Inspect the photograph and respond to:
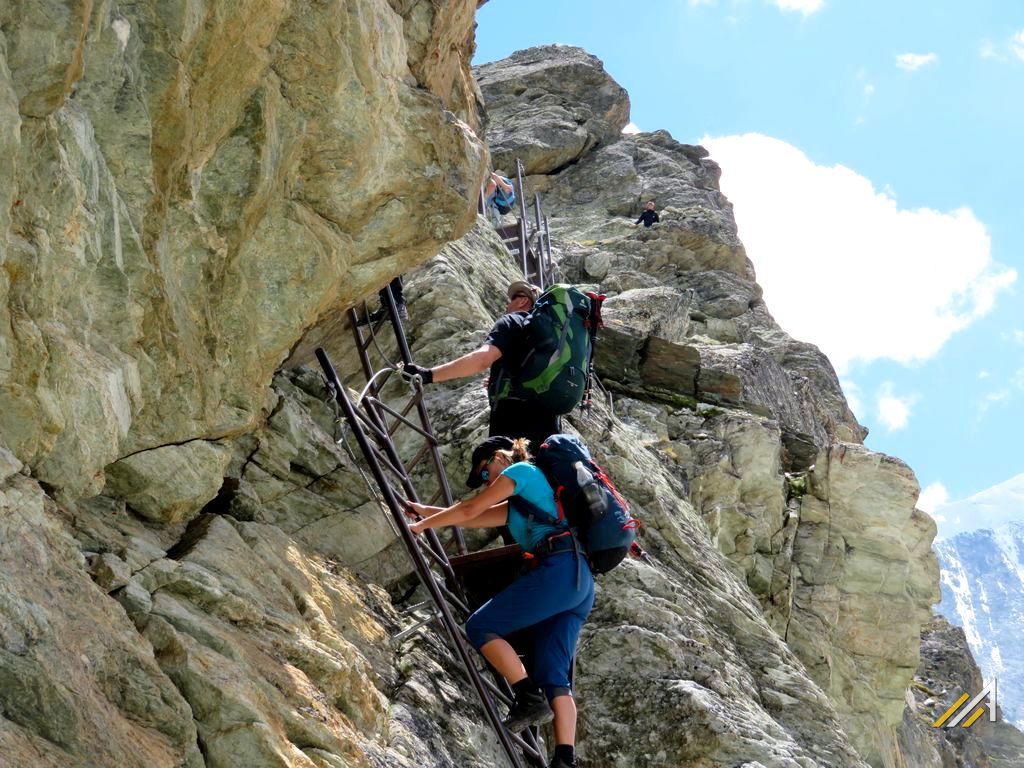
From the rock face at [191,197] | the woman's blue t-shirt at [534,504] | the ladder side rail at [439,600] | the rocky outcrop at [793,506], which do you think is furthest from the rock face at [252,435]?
the rocky outcrop at [793,506]

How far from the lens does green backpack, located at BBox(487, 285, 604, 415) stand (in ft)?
34.8

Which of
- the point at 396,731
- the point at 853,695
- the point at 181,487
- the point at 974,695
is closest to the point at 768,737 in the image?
the point at 396,731

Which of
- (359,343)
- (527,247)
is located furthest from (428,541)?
(527,247)

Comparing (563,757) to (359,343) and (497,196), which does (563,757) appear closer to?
(359,343)

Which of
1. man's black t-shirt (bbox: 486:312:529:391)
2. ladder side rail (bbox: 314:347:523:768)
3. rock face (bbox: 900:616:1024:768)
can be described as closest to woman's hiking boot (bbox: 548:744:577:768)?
ladder side rail (bbox: 314:347:523:768)

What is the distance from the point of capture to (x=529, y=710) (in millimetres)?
8516

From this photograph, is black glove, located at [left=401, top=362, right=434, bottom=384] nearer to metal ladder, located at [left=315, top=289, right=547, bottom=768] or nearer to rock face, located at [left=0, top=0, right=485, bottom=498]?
metal ladder, located at [left=315, top=289, right=547, bottom=768]

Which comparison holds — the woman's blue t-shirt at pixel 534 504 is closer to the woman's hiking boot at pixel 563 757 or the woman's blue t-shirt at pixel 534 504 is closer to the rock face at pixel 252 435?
the rock face at pixel 252 435

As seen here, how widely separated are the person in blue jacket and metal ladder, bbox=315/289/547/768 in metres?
0.25

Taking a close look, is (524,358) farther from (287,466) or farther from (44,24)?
(44,24)

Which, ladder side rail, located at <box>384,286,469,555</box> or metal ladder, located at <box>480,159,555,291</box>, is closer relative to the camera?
ladder side rail, located at <box>384,286,469,555</box>

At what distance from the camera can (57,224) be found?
6246mm

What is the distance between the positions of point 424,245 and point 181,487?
3.48m

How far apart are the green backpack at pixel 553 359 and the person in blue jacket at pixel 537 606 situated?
5.65 feet
